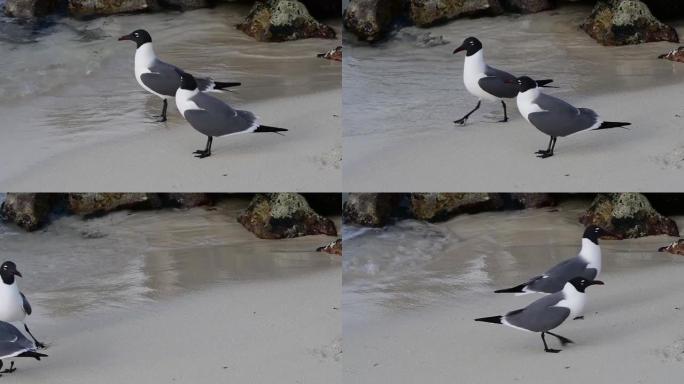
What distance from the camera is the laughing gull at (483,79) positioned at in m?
5.91

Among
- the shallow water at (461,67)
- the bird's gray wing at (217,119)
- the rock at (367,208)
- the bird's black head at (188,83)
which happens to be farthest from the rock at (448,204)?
the bird's black head at (188,83)

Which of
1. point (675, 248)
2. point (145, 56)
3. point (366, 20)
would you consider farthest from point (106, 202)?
point (675, 248)

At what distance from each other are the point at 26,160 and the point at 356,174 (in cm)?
145

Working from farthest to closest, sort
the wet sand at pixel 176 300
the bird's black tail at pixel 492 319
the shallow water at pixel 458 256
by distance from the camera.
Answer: the shallow water at pixel 458 256 < the wet sand at pixel 176 300 < the bird's black tail at pixel 492 319

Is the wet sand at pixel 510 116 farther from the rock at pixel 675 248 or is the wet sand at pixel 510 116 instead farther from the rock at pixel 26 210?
the rock at pixel 26 210

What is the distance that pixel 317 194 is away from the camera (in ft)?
21.3

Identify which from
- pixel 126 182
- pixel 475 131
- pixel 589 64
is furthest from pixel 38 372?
pixel 589 64

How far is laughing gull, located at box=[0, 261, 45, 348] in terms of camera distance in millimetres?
5434

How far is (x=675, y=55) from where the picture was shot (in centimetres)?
676

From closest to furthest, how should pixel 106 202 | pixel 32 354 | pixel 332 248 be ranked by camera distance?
pixel 32 354 < pixel 332 248 < pixel 106 202

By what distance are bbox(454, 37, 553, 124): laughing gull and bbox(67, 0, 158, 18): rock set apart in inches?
72.8

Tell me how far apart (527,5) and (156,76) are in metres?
2.22

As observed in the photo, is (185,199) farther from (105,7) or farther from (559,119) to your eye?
(559,119)

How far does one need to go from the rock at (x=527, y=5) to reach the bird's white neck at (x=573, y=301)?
6.94 ft
